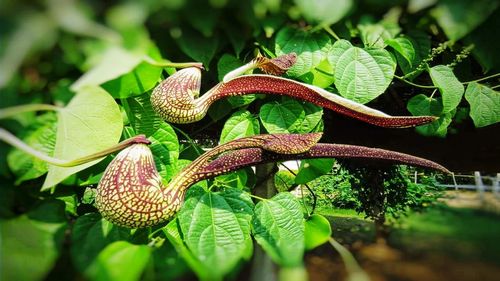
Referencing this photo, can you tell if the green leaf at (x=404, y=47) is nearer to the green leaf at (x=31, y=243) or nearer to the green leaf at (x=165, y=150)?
the green leaf at (x=165, y=150)

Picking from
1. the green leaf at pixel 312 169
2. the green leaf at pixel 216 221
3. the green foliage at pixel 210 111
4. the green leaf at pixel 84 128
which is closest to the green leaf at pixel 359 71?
the green foliage at pixel 210 111

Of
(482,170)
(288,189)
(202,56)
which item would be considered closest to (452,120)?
(482,170)

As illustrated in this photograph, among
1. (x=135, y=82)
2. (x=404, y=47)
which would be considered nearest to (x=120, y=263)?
(x=135, y=82)

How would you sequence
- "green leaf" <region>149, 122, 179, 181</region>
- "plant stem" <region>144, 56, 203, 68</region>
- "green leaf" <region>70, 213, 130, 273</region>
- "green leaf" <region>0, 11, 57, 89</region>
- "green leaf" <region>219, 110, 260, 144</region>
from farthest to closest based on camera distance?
1. "green leaf" <region>219, 110, 260, 144</region>
2. "green leaf" <region>149, 122, 179, 181</region>
3. "plant stem" <region>144, 56, 203, 68</region>
4. "green leaf" <region>70, 213, 130, 273</region>
5. "green leaf" <region>0, 11, 57, 89</region>

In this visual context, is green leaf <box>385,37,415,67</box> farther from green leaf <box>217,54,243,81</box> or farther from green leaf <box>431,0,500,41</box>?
green leaf <box>431,0,500,41</box>

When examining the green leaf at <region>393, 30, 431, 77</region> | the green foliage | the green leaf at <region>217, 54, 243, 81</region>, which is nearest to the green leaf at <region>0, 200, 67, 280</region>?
the green foliage
